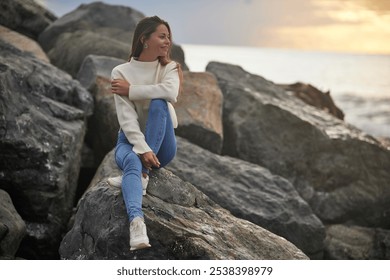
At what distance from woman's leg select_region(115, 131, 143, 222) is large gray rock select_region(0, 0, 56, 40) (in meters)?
7.08

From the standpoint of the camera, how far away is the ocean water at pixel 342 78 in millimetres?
20631

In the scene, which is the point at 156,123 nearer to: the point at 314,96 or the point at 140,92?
the point at 140,92

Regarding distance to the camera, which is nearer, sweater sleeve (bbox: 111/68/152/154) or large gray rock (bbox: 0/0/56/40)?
sweater sleeve (bbox: 111/68/152/154)

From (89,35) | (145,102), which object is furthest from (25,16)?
(145,102)

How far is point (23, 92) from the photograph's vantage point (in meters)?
6.24

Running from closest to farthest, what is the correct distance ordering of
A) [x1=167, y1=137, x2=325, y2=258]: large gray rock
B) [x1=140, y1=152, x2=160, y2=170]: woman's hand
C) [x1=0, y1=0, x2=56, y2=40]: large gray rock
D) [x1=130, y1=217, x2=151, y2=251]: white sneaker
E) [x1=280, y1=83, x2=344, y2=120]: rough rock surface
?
1. [x1=130, y1=217, x2=151, y2=251]: white sneaker
2. [x1=140, y1=152, x2=160, y2=170]: woman's hand
3. [x1=167, y1=137, x2=325, y2=258]: large gray rock
4. [x1=0, y1=0, x2=56, y2=40]: large gray rock
5. [x1=280, y1=83, x2=344, y2=120]: rough rock surface

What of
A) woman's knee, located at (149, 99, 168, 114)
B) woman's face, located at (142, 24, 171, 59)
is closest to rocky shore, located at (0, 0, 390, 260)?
woman's knee, located at (149, 99, 168, 114)

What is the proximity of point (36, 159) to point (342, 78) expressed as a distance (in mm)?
34124

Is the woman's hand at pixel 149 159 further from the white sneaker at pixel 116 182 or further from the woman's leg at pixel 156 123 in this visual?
the white sneaker at pixel 116 182

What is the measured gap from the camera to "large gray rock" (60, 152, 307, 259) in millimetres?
3947

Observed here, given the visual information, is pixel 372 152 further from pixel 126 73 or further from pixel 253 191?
pixel 126 73

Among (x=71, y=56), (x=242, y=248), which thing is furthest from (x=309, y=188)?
(x=71, y=56)

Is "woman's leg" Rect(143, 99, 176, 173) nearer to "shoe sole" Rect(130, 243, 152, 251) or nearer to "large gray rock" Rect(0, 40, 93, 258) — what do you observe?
"shoe sole" Rect(130, 243, 152, 251)

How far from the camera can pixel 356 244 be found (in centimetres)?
721
